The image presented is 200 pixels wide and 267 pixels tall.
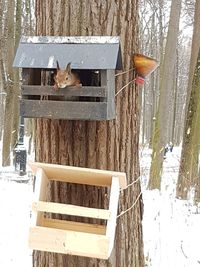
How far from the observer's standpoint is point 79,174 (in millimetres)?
2322

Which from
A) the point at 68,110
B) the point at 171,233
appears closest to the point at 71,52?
the point at 68,110

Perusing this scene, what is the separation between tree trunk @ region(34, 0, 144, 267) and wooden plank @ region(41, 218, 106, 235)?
0.14 meters

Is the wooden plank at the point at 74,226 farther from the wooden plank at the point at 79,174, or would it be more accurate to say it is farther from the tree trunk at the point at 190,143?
the tree trunk at the point at 190,143

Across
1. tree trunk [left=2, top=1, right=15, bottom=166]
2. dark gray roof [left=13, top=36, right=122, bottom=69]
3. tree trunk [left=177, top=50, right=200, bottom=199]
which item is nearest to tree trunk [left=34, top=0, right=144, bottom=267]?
dark gray roof [left=13, top=36, right=122, bottom=69]

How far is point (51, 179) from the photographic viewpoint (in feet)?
8.31

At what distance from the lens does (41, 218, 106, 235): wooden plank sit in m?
2.44

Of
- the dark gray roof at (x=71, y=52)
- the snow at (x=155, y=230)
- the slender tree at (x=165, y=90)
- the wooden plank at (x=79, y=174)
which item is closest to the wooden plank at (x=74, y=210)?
the wooden plank at (x=79, y=174)

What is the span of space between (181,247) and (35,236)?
329 centimetres

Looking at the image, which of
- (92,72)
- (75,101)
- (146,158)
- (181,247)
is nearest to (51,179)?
(75,101)

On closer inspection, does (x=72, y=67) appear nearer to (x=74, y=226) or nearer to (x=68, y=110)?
(x=68, y=110)

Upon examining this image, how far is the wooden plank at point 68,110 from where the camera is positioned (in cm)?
231

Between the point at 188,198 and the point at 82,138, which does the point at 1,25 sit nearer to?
the point at 188,198

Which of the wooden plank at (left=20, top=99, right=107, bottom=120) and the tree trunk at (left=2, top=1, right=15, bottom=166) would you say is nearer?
the wooden plank at (left=20, top=99, right=107, bottom=120)

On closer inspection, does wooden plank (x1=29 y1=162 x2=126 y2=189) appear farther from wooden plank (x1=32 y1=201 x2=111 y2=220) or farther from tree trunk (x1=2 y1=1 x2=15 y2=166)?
tree trunk (x1=2 y1=1 x2=15 y2=166)
